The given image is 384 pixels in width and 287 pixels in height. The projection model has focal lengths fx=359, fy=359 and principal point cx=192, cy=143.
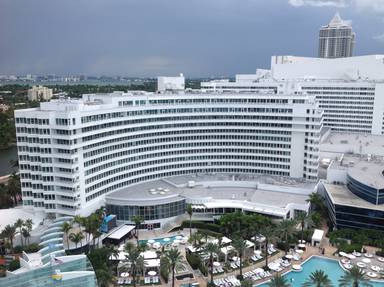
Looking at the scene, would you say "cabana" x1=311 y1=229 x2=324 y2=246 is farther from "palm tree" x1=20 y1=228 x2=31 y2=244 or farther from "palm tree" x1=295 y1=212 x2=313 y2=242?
"palm tree" x1=20 y1=228 x2=31 y2=244

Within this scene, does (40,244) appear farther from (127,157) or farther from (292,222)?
(292,222)

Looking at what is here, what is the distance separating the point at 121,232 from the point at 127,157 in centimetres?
2254

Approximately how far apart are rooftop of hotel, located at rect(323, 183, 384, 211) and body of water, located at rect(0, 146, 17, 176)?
Result: 11702 cm

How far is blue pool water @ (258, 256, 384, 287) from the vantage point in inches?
2509

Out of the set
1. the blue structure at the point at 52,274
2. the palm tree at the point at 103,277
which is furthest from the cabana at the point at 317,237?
the blue structure at the point at 52,274

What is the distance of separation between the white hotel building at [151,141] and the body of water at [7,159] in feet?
212

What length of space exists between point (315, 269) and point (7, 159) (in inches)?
5586

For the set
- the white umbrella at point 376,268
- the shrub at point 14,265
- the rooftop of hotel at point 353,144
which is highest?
the rooftop of hotel at point 353,144

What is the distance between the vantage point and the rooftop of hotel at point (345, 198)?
7975 centimetres

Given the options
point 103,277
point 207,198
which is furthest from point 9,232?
point 207,198

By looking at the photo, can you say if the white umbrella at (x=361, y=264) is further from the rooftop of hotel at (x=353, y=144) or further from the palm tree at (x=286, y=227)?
the rooftop of hotel at (x=353, y=144)

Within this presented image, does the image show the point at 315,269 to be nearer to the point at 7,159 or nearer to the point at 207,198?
the point at 207,198

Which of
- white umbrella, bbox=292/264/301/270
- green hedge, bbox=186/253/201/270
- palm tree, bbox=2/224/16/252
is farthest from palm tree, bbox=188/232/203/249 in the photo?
palm tree, bbox=2/224/16/252

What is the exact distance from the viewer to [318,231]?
79.8 metres
